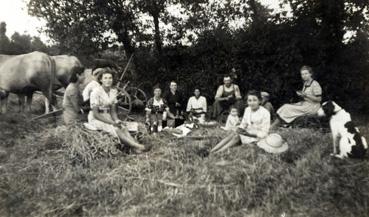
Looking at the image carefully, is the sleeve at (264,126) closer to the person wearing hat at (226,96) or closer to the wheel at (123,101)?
the person wearing hat at (226,96)

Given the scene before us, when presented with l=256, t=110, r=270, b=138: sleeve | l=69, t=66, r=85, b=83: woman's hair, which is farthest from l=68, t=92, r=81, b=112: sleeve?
l=256, t=110, r=270, b=138: sleeve

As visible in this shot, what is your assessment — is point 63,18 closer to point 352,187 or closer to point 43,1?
point 43,1

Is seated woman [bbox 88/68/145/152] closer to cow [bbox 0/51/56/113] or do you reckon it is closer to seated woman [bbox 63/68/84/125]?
seated woman [bbox 63/68/84/125]

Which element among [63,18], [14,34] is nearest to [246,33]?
[63,18]

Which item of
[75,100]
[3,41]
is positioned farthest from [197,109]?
[3,41]

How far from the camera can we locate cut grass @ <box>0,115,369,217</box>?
4.45 meters

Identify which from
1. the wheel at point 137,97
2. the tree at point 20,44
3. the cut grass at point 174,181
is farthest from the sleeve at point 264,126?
the tree at point 20,44

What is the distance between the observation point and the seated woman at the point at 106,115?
19.6 ft

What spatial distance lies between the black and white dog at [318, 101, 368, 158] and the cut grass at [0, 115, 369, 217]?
152 mm

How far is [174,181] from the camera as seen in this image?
4926mm

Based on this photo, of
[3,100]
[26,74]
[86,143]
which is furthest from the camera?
[26,74]

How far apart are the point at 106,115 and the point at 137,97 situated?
5.75m

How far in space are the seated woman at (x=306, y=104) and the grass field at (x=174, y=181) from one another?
1.59 meters

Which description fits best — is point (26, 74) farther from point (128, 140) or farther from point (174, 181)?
point (174, 181)
